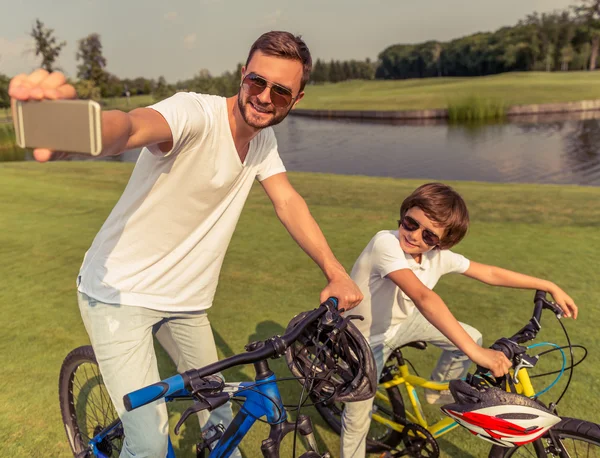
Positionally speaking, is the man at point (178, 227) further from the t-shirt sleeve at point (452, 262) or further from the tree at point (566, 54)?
the tree at point (566, 54)

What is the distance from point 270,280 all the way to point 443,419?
111 inches

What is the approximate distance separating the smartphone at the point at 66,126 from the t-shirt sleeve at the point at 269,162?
126 cm

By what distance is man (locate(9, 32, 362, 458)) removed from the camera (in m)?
1.93

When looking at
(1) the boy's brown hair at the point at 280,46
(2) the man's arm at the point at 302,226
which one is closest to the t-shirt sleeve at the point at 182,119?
(1) the boy's brown hair at the point at 280,46

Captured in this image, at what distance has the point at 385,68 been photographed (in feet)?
484

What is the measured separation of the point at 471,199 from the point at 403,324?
7227mm

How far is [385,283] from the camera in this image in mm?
2664

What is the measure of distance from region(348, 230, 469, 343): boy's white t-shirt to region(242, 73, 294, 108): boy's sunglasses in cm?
98

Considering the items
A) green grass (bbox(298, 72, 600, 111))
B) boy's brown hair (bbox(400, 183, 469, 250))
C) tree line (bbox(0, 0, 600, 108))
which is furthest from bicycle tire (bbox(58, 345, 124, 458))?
tree line (bbox(0, 0, 600, 108))

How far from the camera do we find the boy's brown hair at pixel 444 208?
2.42 m

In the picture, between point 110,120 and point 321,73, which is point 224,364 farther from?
point 321,73

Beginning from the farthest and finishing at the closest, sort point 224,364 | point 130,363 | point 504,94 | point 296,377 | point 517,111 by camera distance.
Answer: point 504,94
point 517,111
point 130,363
point 296,377
point 224,364

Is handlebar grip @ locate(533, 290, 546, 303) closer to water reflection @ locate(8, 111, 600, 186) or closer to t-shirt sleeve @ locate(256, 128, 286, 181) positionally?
t-shirt sleeve @ locate(256, 128, 286, 181)

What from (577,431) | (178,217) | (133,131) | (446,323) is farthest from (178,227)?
(577,431)
